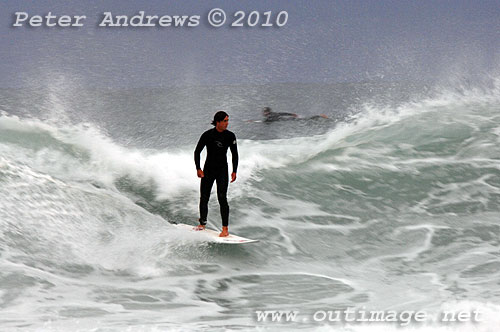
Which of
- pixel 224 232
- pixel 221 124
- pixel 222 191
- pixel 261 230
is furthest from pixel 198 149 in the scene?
pixel 261 230

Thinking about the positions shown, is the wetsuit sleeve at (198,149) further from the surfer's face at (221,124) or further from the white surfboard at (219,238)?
the white surfboard at (219,238)

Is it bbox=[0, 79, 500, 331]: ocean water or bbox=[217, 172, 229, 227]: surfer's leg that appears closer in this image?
bbox=[0, 79, 500, 331]: ocean water

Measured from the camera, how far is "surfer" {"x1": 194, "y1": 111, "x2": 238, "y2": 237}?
9.48m

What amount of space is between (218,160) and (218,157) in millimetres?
43

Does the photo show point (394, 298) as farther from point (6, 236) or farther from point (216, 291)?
point (6, 236)

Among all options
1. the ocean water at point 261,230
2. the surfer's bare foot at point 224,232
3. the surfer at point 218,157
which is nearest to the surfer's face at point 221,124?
the surfer at point 218,157

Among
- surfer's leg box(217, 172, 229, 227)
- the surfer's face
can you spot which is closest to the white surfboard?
surfer's leg box(217, 172, 229, 227)

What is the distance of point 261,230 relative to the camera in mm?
10930

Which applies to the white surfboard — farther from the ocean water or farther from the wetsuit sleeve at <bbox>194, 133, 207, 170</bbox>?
the wetsuit sleeve at <bbox>194, 133, 207, 170</bbox>

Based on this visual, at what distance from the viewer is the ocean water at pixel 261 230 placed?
25.5 ft

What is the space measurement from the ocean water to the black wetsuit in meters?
0.72

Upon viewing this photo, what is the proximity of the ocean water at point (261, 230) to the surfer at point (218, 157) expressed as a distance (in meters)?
0.72

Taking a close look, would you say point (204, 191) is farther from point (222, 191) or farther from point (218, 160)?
point (218, 160)

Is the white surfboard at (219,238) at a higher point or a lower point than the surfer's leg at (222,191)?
lower
